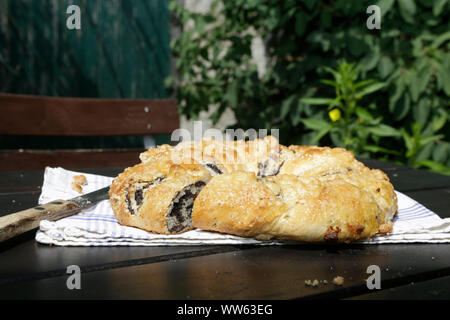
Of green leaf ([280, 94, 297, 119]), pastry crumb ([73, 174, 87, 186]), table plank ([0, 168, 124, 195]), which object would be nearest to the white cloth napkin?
pastry crumb ([73, 174, 87, 186])

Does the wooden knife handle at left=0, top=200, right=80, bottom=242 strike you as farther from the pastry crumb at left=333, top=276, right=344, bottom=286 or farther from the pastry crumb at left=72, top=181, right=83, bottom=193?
the pastry crumb at left=333, top=276, right=344, bottom=286

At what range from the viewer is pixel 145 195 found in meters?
1.07

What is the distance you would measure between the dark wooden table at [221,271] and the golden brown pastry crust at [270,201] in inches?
2.0

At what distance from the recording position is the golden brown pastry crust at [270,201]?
0.95 m

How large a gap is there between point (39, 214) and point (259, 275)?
0.55 meters

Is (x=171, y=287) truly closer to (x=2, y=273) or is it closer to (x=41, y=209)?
(x=2, y=273)

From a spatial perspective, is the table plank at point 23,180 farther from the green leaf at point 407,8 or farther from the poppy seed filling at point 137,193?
the green leaf at point 407,8

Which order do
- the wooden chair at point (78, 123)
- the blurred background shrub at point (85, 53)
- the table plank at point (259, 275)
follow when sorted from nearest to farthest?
the table plank at point (259, 275) < the wooden chair at point (78, 123) < the blurred background shrub at point (85, 53)

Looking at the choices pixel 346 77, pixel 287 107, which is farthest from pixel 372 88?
pixel 287 107

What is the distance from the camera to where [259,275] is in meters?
0.81

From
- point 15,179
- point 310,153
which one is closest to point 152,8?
point 15,179

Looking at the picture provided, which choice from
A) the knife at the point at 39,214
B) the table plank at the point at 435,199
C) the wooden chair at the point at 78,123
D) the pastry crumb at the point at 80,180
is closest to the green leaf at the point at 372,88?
the wooden chair at the point at 78,123

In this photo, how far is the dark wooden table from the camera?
0.73 meters

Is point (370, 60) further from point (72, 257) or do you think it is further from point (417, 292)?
point (72, 257)
